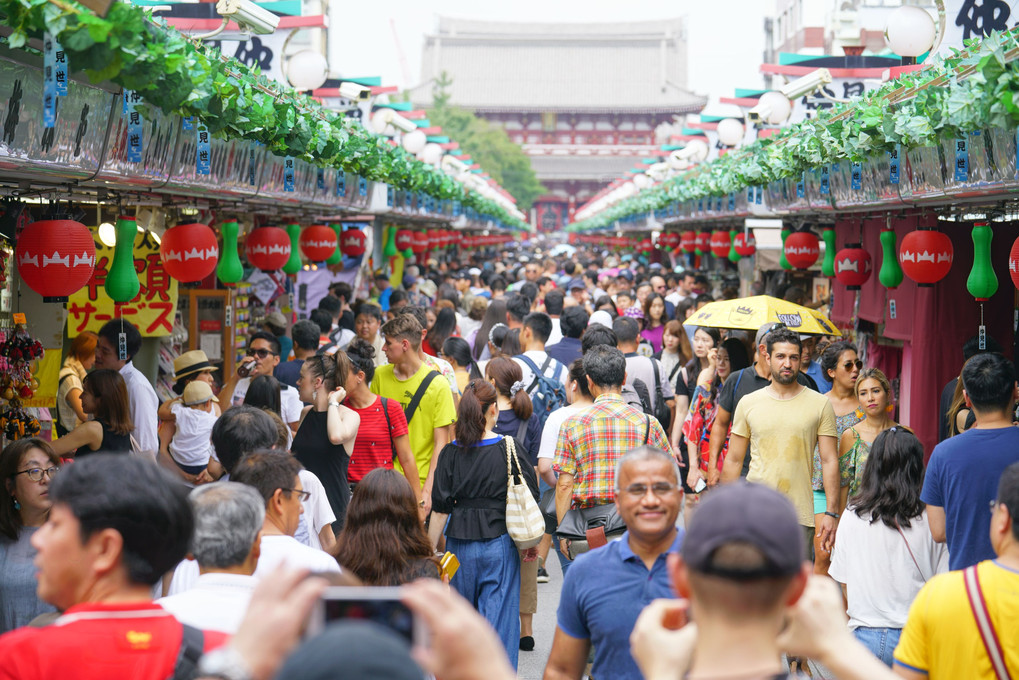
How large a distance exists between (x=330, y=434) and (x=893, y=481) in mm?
2737

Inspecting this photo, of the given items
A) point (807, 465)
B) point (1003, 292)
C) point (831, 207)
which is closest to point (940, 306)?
point (1003, 292)

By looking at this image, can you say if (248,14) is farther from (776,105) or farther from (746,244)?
(746,244)

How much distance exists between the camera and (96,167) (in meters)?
4.96

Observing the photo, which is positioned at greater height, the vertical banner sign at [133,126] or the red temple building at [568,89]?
the red temple building at [568,89]

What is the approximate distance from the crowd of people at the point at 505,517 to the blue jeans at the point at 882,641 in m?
0.01

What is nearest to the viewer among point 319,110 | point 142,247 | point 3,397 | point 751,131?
point 3,397

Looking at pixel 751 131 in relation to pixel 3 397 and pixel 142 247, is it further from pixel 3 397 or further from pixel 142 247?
pixel 3 397

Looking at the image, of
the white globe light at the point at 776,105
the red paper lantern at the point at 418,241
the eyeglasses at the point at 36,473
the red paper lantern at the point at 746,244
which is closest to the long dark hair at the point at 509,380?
the eyeglasses at the point at 36,473

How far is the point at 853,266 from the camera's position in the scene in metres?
9.53

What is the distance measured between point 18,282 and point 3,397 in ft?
5.67

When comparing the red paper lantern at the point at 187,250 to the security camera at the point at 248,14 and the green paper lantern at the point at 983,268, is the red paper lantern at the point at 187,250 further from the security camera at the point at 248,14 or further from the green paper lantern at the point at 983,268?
the green paper lantern at the point at 983,268

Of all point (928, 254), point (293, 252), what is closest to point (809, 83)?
point (928, 254)

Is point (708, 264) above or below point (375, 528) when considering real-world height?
above

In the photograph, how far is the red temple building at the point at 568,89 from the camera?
6350cm
